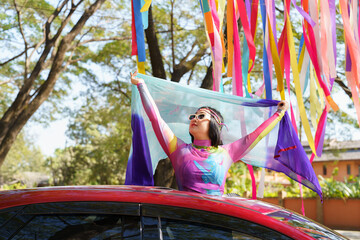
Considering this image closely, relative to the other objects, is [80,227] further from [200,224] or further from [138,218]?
[200,224]

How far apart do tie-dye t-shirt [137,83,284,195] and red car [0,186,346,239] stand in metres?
0.89

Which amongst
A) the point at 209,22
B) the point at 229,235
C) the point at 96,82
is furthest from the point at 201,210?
the point at 96,82

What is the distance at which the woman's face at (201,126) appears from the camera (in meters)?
3.09

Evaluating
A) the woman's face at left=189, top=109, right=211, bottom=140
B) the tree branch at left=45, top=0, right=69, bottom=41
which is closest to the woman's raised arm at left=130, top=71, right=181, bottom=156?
the woman's face at left=189, top=109, right=211, bottom=140

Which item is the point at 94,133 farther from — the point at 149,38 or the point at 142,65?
the point at 142,65

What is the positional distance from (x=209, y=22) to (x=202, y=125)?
133cm

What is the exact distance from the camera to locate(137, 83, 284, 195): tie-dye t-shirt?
2.85m

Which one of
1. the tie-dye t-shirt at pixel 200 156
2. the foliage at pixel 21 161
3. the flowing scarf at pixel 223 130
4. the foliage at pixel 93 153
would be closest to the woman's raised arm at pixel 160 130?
the tie-dye t-shirt at pixel 200 156

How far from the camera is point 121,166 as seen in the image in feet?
84.1

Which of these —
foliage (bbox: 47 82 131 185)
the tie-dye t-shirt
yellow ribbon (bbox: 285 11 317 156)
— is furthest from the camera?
foliage (bbox: 47 82 131 185)

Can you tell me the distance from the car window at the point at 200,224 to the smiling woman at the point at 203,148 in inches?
39.5

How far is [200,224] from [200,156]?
1152 mm

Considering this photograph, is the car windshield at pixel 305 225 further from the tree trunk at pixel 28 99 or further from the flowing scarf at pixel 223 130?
the tree trunk at pixel 28 99

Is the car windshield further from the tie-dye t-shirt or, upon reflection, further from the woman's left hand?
the woman's left hand
